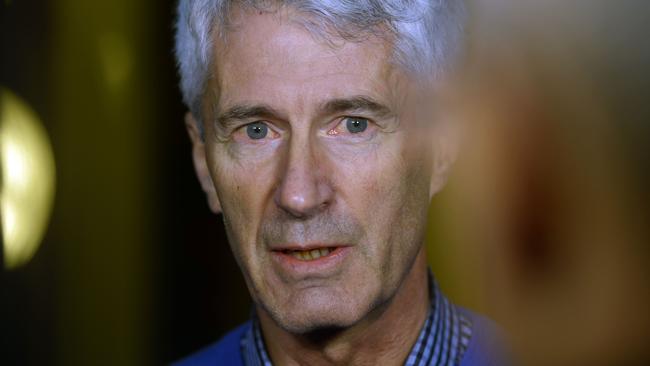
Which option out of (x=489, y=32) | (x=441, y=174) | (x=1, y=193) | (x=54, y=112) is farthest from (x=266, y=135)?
(x=54, y=112)

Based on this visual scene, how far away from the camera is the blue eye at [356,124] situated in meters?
1.75

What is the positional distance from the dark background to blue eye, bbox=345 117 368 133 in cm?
133

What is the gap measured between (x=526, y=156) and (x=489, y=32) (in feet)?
0.90

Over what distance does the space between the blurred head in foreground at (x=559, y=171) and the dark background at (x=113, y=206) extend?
1.25m

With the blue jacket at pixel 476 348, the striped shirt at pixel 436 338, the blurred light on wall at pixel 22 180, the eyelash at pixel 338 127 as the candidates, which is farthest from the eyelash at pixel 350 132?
the blurred light on wall at pixel 22 180

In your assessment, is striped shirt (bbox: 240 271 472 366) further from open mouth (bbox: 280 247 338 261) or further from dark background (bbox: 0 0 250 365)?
dark background (bbox: 0 0 250 365)

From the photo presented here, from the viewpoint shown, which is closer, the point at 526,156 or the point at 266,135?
the point at 266,135

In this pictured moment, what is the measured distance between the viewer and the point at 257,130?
1779 mm

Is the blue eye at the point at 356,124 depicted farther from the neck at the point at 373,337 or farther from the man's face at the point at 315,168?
the neck at the point at 373,337

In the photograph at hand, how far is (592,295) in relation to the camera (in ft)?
6.13

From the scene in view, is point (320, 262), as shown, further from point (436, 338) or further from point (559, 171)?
point (559, 171)

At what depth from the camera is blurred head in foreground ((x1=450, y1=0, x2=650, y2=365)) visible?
184cm

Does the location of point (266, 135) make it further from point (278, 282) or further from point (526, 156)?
point (526, 156)

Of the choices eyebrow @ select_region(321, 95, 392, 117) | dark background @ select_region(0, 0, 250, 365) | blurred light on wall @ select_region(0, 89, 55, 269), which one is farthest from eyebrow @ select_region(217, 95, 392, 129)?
dark background @ select_region(0, 0, 250, 365)
